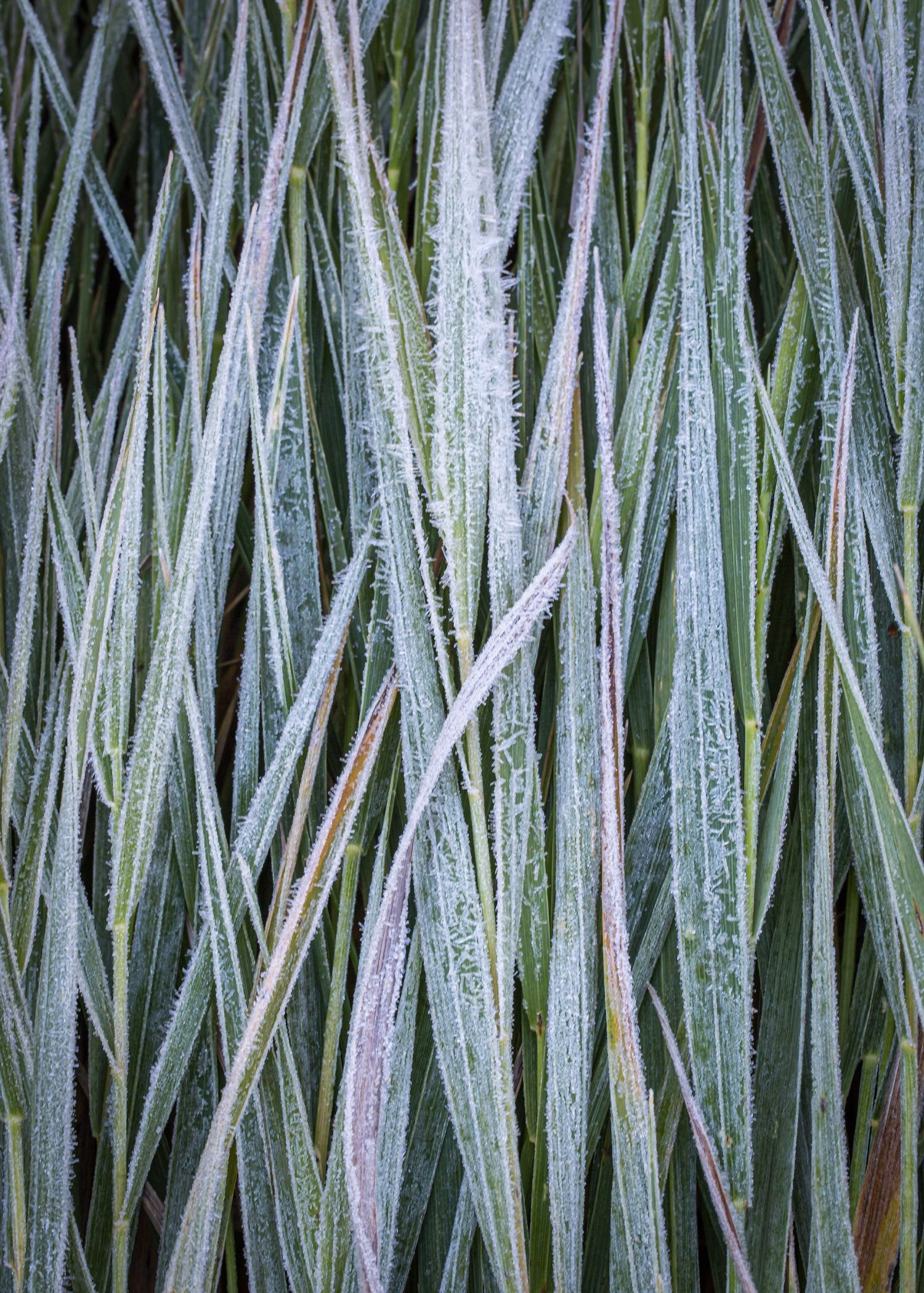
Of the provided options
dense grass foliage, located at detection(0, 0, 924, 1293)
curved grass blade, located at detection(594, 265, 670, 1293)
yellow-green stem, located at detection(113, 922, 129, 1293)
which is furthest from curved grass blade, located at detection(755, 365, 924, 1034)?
yellow-green stem, located at detection(113, 922, 129, 1293)

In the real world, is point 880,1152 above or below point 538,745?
below

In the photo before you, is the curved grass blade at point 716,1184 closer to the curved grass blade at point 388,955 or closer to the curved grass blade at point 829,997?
the curved grass blade at point 829,997

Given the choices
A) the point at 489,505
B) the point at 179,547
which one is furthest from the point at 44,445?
the point at 489,505

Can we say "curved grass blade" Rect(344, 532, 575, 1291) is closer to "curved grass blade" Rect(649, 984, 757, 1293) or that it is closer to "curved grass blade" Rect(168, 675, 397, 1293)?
"curved grass blade" Rect(168, 675, 397, 1293)

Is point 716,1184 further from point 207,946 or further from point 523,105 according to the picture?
point 523,105

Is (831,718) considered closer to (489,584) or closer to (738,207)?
(489,584)

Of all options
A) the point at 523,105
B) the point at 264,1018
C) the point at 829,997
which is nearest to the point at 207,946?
the point at 264,1018

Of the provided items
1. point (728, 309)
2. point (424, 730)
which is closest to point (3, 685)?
point (424, 730)

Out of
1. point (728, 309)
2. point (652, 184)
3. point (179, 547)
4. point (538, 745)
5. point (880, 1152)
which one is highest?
point (652, 184)
